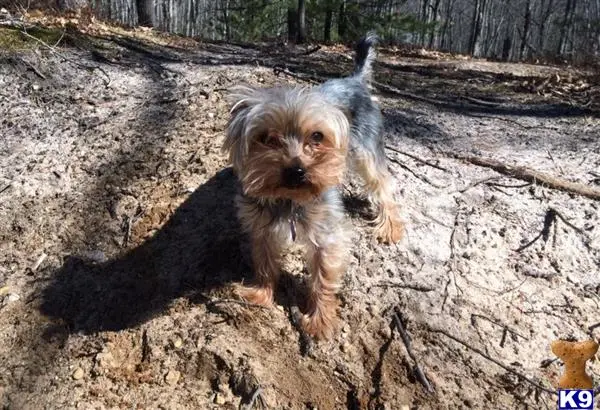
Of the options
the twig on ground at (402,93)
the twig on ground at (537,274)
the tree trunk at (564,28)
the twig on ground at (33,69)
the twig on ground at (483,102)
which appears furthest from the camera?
the tree trunk at (564,28)

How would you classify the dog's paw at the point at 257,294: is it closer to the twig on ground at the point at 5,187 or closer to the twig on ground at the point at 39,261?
the twig on ground at the point at 39,261

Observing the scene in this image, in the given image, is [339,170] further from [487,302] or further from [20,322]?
[20,322]

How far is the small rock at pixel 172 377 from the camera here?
10.7 feet

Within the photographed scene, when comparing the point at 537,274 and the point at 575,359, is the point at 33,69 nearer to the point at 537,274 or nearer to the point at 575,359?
the point at 537,274

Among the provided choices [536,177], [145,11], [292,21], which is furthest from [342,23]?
[536,177]

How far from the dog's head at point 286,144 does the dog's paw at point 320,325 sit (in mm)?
752

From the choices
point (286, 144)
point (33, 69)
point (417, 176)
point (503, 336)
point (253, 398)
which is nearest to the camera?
point (253, 398)

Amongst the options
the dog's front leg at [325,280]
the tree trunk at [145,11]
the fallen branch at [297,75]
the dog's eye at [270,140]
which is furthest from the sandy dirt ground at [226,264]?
the tree trunk at [145,11]

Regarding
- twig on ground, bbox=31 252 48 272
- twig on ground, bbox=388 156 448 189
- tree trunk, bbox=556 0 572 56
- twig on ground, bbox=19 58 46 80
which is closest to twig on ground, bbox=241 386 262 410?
twig on ground, bbox=31 252 48 272

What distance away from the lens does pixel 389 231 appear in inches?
165

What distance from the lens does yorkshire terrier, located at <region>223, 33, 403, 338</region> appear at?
3.33 metres

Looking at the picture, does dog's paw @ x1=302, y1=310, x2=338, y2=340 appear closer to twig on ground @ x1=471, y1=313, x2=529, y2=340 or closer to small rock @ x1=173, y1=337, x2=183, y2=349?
small rock @ x1=173, y1=337, x2=183, y2=349

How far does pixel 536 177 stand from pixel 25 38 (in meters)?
5.55

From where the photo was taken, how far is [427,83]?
25.0 ft
